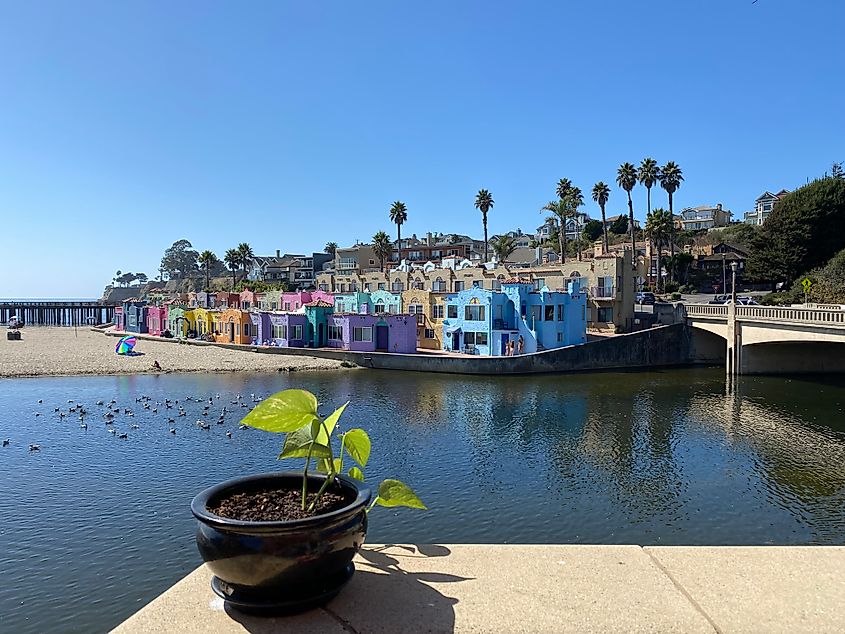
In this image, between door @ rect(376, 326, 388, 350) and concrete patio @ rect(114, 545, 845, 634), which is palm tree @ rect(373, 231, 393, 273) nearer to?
door @ rect(376, 326, 388, 350)

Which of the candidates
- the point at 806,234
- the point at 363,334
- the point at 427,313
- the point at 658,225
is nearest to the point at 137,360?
the point at 363,334

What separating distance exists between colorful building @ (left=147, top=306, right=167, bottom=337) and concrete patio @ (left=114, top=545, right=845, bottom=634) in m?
79.6

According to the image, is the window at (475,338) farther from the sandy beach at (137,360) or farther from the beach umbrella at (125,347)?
the beach umbrella at (125,347)

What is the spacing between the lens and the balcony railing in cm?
5769

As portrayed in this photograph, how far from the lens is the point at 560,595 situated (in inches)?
216

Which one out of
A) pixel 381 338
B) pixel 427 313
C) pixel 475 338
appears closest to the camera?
pixel 475 338

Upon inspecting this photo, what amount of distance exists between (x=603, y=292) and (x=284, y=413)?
184 ft

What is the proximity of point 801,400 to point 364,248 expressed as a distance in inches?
2998

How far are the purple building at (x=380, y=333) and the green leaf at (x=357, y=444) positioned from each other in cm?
4862

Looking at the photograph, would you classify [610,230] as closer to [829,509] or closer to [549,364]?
[549,364]

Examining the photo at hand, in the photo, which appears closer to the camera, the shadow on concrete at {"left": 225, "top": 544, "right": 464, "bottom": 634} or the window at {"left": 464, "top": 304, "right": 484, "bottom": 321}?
the shadow on concrete at {"left": 225, "top": 544, "right": 464, "bottom": 634}

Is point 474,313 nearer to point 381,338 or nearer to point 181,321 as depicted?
point 381,338

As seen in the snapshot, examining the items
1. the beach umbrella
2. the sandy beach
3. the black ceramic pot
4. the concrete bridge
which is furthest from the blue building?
the black ceramic pot

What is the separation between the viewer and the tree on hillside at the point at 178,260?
594 ft
